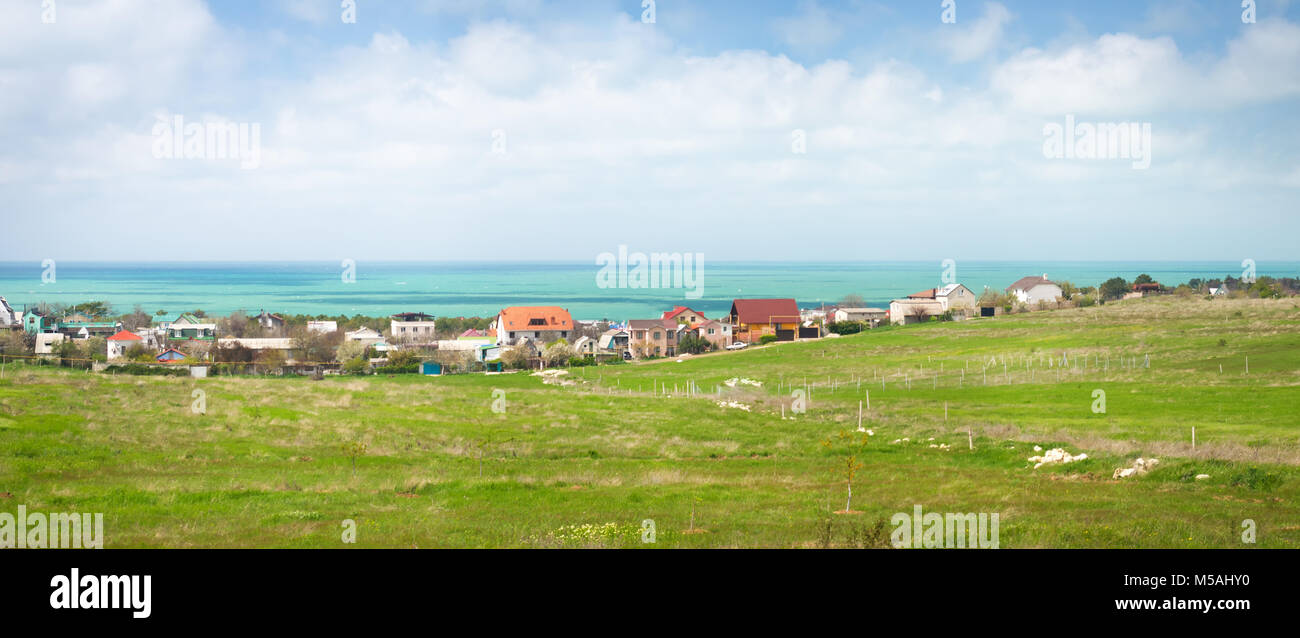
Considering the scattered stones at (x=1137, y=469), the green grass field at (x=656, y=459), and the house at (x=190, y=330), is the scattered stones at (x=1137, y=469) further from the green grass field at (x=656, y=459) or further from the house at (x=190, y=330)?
the house at (x=190, y=330)

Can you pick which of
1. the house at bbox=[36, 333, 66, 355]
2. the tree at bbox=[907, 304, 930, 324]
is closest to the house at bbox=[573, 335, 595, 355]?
the tree at bbox=[907, 304, 930, 324]

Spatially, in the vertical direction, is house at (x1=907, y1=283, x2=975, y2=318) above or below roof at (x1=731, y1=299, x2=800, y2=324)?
above

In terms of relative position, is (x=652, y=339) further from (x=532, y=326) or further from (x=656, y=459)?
(x=656, y=459)

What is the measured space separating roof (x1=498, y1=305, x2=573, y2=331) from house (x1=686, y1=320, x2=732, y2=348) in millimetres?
17429

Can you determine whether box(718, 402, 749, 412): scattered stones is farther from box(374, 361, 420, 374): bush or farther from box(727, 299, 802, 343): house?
box(727, 299, 802, 343): house

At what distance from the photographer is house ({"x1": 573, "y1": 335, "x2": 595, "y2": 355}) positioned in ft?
317

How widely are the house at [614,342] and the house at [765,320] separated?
579 inches

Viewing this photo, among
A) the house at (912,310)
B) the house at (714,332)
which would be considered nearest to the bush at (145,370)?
the house at (714,332)

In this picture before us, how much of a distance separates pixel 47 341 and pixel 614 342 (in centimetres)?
6049

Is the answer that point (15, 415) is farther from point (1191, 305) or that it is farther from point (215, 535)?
point (1191, 305)

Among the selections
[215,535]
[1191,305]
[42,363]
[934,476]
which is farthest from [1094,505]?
[1191,305]

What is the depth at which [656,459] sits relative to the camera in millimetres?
32500
